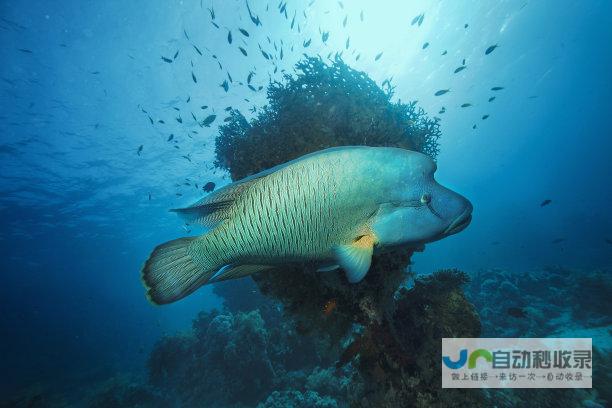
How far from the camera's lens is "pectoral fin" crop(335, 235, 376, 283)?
1663mm

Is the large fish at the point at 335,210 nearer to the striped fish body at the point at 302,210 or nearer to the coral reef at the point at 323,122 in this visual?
the striped fish body at the point at 302,210

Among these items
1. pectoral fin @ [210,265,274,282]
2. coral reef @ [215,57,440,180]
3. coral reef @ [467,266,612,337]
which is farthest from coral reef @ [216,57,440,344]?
coral reef @ [467,266,612,337]

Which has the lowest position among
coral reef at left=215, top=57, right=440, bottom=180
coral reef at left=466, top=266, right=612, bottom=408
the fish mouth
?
coral reef at left=466, top=266, right=612, bottom=408

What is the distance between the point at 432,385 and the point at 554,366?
2798 mm

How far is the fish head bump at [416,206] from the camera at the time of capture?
1.64 m

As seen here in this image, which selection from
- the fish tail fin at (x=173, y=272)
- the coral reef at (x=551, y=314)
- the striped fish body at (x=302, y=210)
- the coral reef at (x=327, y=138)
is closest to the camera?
the striped fish body at (x=302, y=210)

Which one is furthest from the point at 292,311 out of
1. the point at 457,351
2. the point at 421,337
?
the point at 457,351

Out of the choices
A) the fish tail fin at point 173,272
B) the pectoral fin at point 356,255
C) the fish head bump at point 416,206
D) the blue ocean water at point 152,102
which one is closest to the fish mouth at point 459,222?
the fish head bump at point 416,206

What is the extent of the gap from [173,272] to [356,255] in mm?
1157

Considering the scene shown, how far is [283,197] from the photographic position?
1607 mm

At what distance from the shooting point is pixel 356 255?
5.56 feet

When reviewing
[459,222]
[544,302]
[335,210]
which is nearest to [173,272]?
[335,210]

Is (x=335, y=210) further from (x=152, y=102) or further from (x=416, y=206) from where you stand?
(x=152, y=102)

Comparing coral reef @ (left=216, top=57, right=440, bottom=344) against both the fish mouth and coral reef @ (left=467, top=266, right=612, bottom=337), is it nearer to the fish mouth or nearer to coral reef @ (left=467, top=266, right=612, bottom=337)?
the fish mouth
